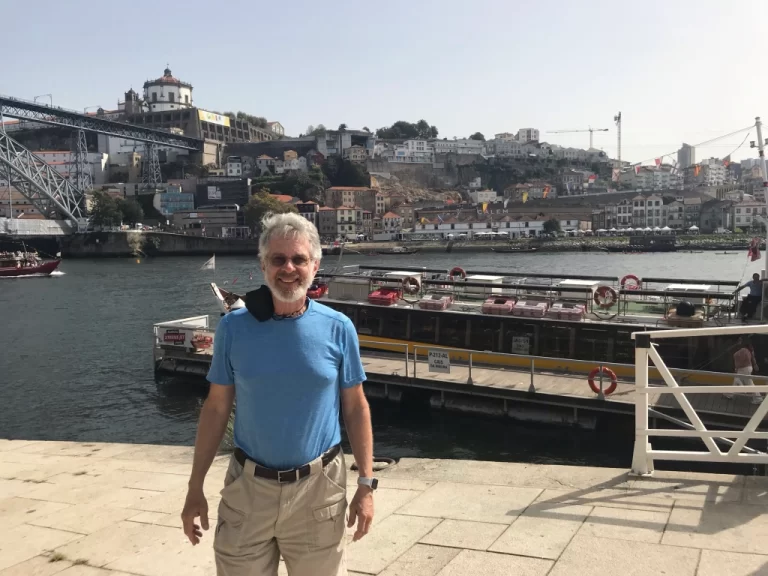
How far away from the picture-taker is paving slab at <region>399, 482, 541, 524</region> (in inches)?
179

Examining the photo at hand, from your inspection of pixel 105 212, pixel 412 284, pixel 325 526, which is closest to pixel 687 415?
pixel 325 526

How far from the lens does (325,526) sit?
2668 mm

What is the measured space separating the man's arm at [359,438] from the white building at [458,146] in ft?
530

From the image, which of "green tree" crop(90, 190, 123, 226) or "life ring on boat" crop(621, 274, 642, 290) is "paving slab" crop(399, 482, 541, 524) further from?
"green tree" crop(90, 190, 123, 226)

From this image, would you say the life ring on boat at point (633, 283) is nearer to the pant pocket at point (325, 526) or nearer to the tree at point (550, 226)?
the pant pocket at point (325, 526)

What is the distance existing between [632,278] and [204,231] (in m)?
94.9

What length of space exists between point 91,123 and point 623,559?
11756 centimetres

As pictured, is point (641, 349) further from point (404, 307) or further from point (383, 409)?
point (404, 307)

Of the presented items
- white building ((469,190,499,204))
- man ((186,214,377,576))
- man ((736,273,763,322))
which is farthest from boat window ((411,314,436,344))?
white building ((469,190,499,204))

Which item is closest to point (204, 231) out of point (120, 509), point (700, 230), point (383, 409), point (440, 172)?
point (440, 172)

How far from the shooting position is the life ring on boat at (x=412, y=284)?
17316 mm

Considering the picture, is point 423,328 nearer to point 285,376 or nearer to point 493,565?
point 493,565

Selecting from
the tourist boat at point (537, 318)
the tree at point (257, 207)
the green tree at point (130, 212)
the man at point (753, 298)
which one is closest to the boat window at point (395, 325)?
the tourist boat at point (537, 318)

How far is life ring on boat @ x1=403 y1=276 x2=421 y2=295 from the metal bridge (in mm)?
88050
